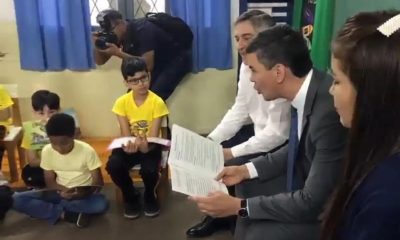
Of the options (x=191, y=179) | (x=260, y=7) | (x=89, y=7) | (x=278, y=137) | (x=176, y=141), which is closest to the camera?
(x=191, y=179)

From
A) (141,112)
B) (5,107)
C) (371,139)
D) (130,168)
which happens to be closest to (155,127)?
(141,112)

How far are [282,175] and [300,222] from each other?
307 mm

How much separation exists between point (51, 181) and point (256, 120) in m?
1.00

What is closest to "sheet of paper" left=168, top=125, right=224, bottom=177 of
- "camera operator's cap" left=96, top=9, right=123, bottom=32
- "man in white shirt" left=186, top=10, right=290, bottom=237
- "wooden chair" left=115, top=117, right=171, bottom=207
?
"man in white shirt" left=186, top=10, right=290, bottom=237

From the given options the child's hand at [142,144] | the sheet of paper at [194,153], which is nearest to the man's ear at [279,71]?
the sheet of paper at [194,153]

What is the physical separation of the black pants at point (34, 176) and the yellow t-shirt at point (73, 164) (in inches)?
4.1

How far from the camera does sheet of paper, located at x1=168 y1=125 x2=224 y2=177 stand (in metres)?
1.57

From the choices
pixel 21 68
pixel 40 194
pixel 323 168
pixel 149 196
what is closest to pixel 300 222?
pixel 323 168

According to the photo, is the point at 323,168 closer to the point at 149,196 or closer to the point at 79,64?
the point at 149,196

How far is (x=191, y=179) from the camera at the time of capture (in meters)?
1.52

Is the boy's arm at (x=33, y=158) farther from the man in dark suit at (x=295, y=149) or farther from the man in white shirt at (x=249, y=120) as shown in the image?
the man in dark suit at (x=295, y=149)

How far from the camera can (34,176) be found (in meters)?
2.38

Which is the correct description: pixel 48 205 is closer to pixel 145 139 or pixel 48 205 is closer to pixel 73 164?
pixel 73 164

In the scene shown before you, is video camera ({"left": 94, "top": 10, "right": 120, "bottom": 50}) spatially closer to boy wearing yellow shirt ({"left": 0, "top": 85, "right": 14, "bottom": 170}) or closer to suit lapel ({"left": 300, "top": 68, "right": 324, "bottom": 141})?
boy wearing yellow shirt ({"left": 0, "top": 85, "right": 14, "bottom": 170})
